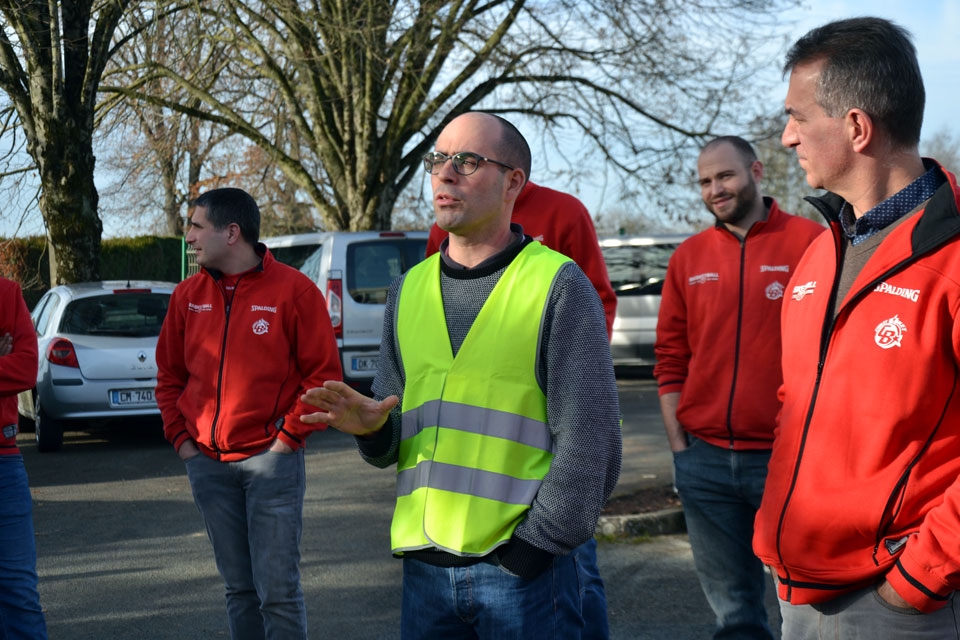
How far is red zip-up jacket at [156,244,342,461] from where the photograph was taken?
4.26 m

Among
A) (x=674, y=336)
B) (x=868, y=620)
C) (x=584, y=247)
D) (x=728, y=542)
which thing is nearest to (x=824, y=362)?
(x=868, y=620)

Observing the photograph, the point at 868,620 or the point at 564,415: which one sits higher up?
the point at 564,415

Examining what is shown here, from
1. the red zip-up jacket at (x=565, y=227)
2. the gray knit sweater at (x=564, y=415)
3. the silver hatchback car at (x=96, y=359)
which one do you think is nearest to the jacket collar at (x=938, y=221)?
the gray knit sweater at (x=564, y=415)

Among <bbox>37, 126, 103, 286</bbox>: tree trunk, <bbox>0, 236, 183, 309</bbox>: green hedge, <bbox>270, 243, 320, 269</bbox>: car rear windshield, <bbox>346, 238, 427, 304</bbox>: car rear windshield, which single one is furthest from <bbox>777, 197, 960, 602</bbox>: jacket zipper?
<bbox>0, 236, 183, 309</bbox>: green hedge

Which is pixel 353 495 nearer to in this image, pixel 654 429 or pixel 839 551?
pixel 654 429

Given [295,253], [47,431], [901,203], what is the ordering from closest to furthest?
1. [901,203]
2. [47,431]
3. [295,253]

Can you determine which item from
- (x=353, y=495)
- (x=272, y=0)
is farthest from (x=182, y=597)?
(x=272, y=0)

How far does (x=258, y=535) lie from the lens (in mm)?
4207

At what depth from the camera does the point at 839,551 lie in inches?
94.2

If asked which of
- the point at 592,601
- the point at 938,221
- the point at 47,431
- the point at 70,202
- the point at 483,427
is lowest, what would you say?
the point at 47,431

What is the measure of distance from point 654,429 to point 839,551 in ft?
32.7

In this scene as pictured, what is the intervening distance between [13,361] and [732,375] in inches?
115

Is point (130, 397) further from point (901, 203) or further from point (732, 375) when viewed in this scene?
point (901, 203)

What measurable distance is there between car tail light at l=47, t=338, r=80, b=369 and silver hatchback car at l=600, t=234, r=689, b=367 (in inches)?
350
